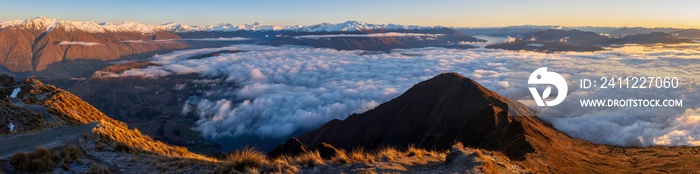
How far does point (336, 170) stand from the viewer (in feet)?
39.0

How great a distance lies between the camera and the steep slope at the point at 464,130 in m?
37.7

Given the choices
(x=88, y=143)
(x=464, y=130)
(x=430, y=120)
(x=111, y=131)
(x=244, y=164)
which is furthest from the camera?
(x=430, y=120)

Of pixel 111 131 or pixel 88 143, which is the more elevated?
pixel 88 143

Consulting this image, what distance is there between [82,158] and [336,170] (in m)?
9.58

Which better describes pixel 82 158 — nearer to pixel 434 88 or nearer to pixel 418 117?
pixel 418 117

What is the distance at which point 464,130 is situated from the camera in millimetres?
51094

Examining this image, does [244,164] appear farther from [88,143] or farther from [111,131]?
[111,131]

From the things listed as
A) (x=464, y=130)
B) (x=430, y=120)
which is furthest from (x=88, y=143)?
(x=430, y=120)

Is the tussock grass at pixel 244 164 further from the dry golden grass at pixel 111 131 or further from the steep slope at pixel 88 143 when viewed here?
the dry golden grass at pixel 111 131

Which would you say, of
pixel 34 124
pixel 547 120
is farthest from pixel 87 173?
pixel 547 120

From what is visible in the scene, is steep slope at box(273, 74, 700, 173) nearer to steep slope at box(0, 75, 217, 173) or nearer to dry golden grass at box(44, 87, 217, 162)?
dry golden grass at box(44, 87, 217, 162)

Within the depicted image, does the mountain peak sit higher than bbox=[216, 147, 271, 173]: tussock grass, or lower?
lower

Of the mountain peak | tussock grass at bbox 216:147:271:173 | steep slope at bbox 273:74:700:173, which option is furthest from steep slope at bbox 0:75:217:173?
the mountain peak

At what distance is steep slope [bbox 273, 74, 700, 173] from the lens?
124 feet
